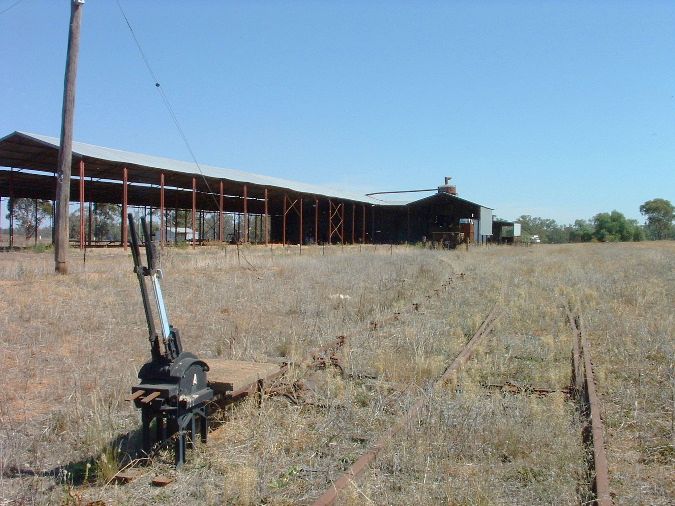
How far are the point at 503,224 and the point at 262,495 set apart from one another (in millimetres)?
64831

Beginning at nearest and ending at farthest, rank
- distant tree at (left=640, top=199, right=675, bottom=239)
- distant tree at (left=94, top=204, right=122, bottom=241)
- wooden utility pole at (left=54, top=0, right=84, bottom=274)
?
wooden utility pole at (left=54, top=0, right=84, bottom=274)
distant tree at (left=94, top=204, right=122, bottom=241)
distant tree at (left=640, top=199, right=675, bottom=239)

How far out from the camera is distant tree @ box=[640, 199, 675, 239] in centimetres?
12975

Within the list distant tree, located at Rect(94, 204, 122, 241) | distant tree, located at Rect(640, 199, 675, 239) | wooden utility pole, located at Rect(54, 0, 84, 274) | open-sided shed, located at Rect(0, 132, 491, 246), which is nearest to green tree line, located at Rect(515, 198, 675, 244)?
distant tree, located at Rect(640, 199, 675, 239)

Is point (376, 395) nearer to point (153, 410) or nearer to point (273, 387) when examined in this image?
point (273, 387)

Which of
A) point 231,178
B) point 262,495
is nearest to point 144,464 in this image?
point 262,495

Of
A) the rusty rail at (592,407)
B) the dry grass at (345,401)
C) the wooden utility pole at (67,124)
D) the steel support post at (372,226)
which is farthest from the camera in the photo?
the steel support post at (372,226)

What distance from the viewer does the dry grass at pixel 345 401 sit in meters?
4.12

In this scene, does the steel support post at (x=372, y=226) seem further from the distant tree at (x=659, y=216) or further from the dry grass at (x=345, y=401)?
the distant tree at (x=659, y=216)

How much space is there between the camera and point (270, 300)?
13.3m

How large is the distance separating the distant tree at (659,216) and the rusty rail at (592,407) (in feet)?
448

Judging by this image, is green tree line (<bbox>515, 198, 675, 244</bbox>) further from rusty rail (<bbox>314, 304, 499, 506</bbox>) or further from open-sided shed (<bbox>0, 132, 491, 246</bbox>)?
rusty rail (<bbox>314, 304, 499, 506</bbox>)

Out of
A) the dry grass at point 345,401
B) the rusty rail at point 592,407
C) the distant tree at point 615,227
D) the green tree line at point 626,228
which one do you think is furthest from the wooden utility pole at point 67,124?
the distant tree at point 615,227

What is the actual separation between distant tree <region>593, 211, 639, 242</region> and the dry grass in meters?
109

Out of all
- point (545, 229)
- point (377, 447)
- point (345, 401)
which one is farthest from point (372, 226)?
point (545, 229)
